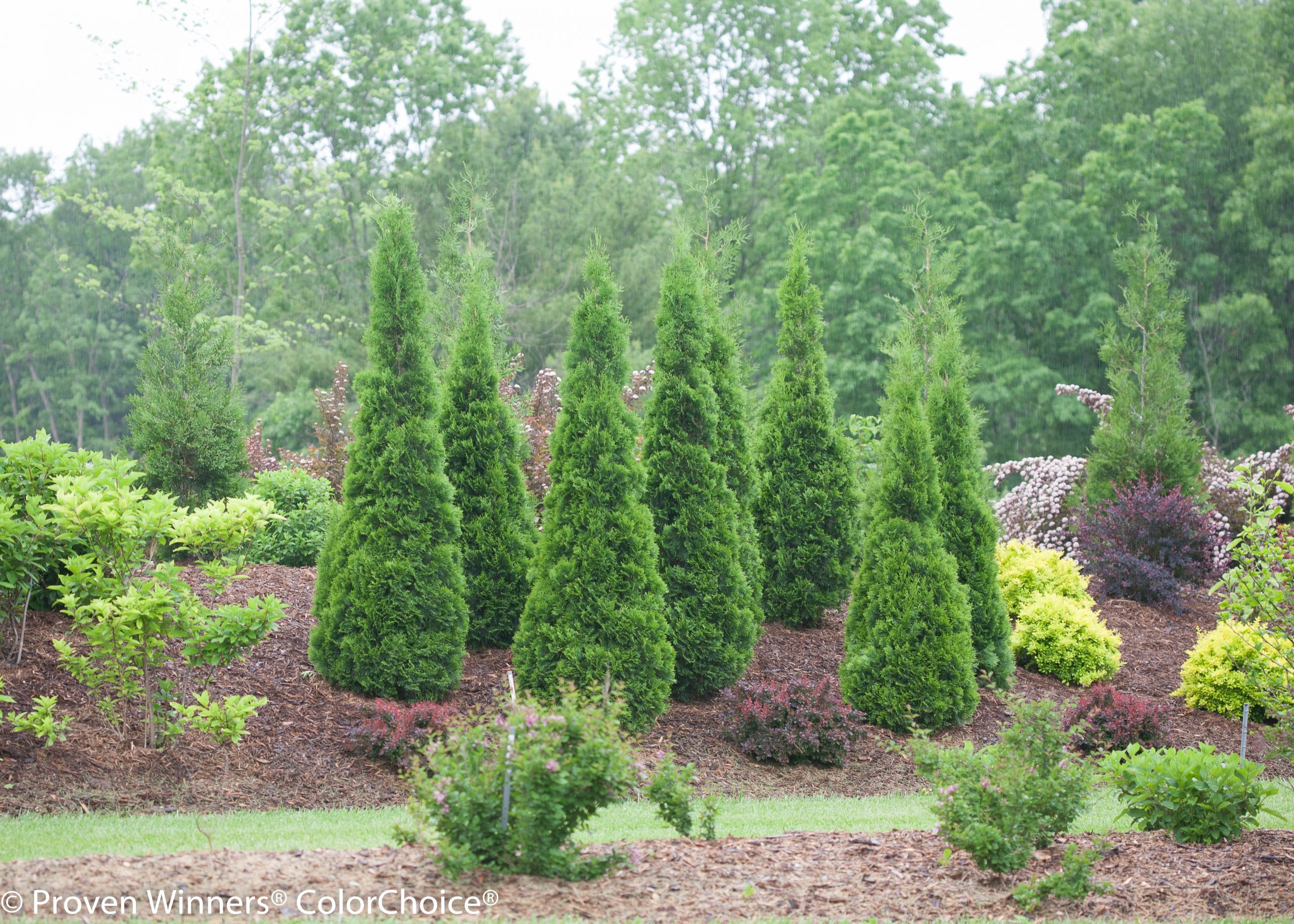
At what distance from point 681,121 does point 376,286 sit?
1080 inches

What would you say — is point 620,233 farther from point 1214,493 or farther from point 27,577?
point 27,577

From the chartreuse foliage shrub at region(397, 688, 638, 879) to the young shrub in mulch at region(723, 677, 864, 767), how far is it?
3452 mm

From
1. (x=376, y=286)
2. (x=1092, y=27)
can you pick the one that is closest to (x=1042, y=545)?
(x=376, y=286)

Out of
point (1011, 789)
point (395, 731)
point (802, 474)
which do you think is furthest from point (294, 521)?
point (1011, 789)

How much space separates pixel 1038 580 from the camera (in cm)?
1158

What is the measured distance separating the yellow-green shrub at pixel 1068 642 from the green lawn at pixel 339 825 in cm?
329

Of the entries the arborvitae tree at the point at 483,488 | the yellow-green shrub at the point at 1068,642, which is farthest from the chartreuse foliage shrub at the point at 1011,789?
the yellow-green shrub at the point at 1068,642

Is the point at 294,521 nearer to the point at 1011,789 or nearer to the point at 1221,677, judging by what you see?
the point at 1011,789

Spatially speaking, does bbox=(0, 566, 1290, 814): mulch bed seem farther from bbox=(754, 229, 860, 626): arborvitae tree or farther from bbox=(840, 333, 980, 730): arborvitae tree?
bbox=(754, 229, 860, 626): arborvitae tree

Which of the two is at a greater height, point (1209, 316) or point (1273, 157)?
point (1273, 157)

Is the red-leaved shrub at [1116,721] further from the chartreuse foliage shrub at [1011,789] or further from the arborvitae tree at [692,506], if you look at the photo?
the chartreuse foliage shrub at [1011,789]

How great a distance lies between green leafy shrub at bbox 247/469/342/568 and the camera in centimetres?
1126

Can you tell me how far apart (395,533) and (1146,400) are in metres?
11.6

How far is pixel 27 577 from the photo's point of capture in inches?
279
